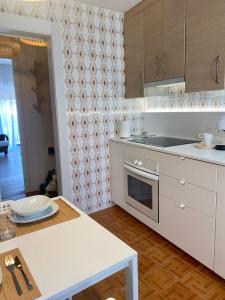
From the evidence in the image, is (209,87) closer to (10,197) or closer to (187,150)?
(187,150)

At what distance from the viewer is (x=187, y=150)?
1.83 metres

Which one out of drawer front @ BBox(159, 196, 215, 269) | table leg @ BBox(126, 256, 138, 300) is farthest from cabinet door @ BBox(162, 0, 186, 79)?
table leg @ BBox(126, 256, 138, 300)

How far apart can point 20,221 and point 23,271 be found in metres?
0.33

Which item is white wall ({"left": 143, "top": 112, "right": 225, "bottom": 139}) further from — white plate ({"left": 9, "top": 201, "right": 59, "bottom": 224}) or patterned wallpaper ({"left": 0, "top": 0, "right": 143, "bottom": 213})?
white plate ({"left": 9, "top": 201, "right": 59, "bottom": 224})

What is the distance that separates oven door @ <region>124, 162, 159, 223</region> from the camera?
6.87ft

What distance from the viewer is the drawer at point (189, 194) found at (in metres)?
1.58

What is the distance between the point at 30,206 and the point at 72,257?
451 mm

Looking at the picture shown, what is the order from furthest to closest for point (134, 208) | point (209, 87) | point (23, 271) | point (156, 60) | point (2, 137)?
1. point (2, 137)
2. point (134, 208)
3. point (156, 60)
4. point (209, 87)
5. point (23, 271)

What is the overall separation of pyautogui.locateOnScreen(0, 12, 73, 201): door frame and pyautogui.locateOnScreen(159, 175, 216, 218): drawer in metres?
1.03

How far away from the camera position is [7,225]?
39.1 inches

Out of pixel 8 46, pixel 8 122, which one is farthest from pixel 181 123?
pixel 8 122

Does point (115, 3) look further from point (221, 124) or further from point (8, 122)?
point (8, 122)

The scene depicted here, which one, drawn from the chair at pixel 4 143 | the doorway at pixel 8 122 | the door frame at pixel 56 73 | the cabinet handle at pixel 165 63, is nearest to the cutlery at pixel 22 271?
A: the door frame at pixel 56 73

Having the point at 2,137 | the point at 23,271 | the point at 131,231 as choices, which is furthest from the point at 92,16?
the point at 2,137
